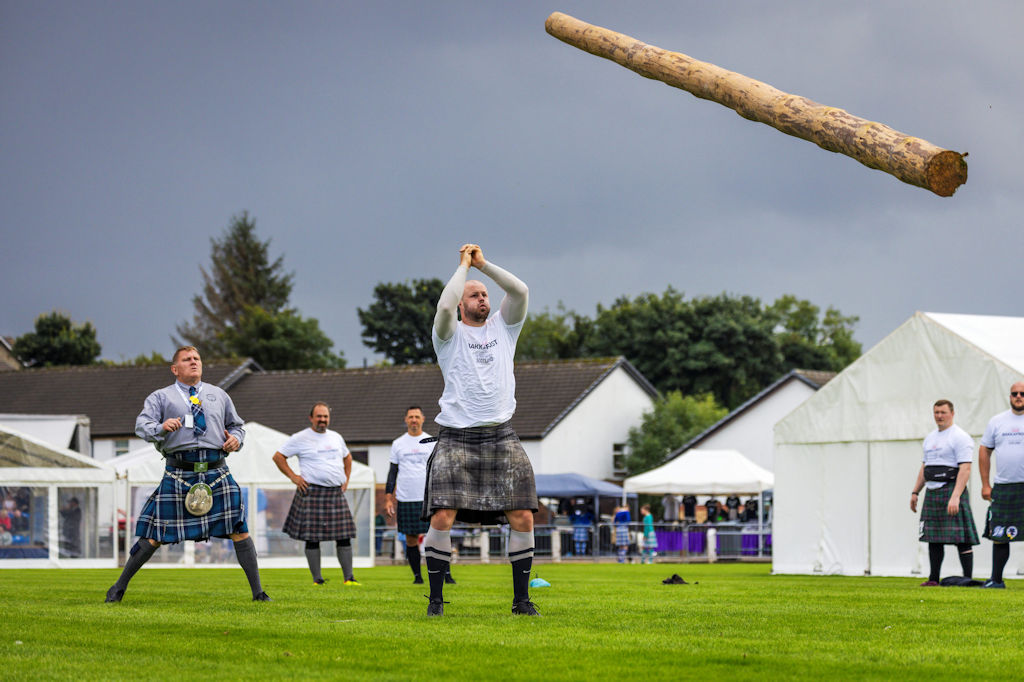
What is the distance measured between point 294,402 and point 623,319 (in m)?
20.7

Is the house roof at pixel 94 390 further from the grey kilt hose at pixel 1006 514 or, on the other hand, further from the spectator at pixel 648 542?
the grey kilt hose at pixel 1006 514

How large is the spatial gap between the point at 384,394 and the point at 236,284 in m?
47.8

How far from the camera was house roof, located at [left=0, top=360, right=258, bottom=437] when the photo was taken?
47.0m

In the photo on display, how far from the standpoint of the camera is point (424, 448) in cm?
1340

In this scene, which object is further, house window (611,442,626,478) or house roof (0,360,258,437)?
house window (611,442,626,478)

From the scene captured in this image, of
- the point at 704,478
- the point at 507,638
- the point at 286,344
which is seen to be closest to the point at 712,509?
the point at 704,478

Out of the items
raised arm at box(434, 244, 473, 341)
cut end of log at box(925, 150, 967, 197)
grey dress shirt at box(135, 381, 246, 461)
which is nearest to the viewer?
cut end of log at box(925, 150, 967, 197)

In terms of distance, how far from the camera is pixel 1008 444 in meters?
11.8

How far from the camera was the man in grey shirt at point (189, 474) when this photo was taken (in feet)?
26.8

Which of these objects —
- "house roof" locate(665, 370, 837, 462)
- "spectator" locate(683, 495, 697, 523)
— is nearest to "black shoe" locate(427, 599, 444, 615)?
"spectator" locate(683, 495, 697, 523)

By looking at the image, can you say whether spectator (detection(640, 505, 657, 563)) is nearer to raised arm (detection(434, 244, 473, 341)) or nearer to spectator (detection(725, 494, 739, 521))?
spectator (detection(725, 494, 739, 521))

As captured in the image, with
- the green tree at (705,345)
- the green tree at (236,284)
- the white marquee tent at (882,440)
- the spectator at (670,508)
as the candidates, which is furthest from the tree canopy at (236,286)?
the white marquee tent at (882,440)

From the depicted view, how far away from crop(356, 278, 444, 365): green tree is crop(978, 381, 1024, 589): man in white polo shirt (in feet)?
188

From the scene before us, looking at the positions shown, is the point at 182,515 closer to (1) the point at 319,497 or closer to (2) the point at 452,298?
(2) the point at 452,298
